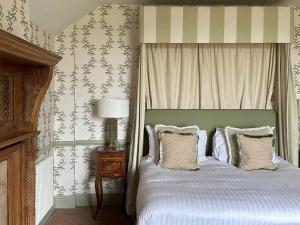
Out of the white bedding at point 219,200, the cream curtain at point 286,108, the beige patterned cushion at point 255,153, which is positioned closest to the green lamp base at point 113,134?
the white bedding at point 219,200

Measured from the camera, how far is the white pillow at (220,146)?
363cm

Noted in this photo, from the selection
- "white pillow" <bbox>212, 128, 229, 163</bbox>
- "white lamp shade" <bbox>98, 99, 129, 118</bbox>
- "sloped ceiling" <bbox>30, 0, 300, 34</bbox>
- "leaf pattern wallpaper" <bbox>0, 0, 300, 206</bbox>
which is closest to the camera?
"sloped ceiling" <bbox>30, 0, 300, 34</bbox>

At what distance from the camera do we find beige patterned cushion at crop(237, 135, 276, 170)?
129 inches

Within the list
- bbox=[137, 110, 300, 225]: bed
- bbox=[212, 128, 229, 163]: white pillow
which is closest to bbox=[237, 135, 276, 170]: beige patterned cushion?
bbox=[137, 110, 300, 225]: bed

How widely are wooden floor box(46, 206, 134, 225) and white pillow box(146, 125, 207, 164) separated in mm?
847

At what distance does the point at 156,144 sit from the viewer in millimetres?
3623

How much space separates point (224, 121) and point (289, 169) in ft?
3.24

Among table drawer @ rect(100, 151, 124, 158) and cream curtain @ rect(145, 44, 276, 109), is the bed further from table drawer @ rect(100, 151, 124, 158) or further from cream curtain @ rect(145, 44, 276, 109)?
cream curtain @ rect(145, 44, 276, 109)

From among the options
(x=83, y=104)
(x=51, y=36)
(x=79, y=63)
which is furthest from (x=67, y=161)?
(x=51, y=36)

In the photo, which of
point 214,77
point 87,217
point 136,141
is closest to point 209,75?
point 214,77

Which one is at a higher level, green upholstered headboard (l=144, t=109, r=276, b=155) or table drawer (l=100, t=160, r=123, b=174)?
green upholstered headboard (l=144, t=109, r=276, b=155)

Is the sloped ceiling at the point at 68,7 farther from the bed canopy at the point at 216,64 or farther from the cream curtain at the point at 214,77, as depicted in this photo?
the cream curtain at the point at 214,77

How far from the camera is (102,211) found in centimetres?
387

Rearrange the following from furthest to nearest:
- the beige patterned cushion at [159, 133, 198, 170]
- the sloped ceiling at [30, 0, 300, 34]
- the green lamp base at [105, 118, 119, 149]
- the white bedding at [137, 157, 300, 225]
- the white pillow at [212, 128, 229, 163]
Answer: the green lamp base at [105, 118, 119, 149]
the white pillow at [212, 128, 229, 163]
the beige patterned cushion at [159, 133, 198, 170]
the sloped ceiling at [30, 0, 300, 34]
the white bedding at [137, 157, 300, 225]
